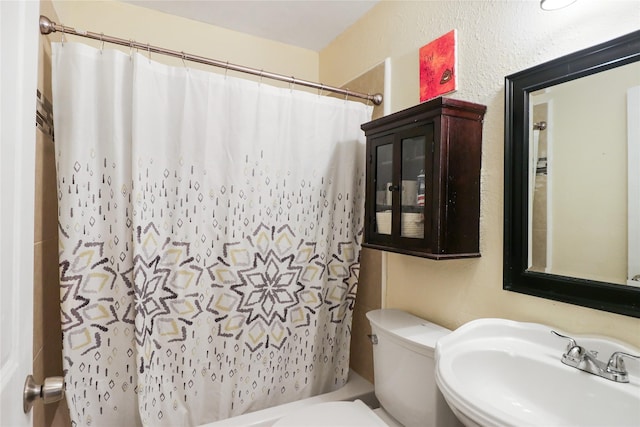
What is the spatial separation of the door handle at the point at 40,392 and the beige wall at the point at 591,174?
1.32 meters

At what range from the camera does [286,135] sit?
1624 millimetres

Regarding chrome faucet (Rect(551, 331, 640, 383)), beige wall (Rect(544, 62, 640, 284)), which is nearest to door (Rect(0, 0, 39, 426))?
chrome faucet (Rect(551, 331, 640, 383))

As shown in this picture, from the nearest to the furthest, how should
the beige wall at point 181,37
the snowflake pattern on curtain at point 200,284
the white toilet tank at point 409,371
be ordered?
the white toilet tank at point 409,371 < the snowflake pattern on curtain at point 200,284 < the beige wall at point 181,37

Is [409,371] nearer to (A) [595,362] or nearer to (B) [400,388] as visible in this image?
(B) [400,388]

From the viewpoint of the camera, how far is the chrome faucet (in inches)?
33.6

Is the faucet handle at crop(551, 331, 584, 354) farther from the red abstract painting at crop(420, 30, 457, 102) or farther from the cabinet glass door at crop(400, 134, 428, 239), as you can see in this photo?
the red abstract painting at crop(420, 30, 457, 102)

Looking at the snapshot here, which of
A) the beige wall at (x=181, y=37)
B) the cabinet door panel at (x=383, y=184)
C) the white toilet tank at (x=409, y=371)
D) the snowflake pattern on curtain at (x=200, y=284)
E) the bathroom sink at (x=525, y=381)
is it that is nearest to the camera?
the bathroom sink at (x=525, y=381)

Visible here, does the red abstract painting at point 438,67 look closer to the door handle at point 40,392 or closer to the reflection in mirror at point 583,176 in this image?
the reflection in mirror at point 583,176

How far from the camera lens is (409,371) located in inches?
50.3

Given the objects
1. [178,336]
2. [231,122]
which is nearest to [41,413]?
[178,336]

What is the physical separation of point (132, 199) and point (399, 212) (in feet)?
3.43

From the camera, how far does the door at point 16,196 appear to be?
1.75 ft

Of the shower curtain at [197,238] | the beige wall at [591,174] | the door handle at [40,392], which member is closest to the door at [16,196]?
the door handle at [40,392]

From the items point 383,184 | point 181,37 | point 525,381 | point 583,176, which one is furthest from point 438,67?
point 181,37
